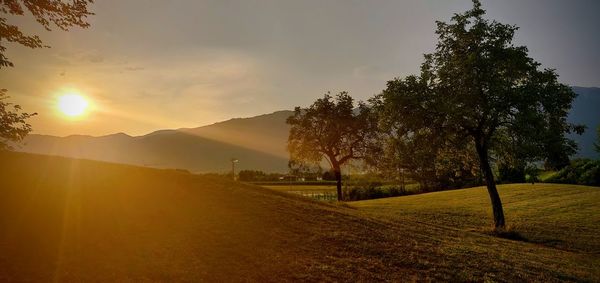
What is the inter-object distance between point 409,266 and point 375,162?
45870 millimetres

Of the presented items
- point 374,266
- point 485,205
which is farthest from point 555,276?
point 485,205

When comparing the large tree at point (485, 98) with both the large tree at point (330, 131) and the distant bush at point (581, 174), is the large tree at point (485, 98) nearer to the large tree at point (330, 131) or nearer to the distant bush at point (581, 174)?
the large tree at point (330, 131)

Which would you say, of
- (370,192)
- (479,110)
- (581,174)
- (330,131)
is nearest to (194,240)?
(479,110)

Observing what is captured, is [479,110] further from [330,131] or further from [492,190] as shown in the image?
[330,131]

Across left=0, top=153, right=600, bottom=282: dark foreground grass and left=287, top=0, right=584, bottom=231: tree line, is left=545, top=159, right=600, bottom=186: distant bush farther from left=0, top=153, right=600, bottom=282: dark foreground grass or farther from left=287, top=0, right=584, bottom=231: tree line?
left=0, top=153, right=600, bottom=282: dark foreground grass

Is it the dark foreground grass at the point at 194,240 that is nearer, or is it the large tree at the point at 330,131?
the dark foreground grass at the point at 194,240

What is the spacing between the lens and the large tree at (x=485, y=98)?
29.0m

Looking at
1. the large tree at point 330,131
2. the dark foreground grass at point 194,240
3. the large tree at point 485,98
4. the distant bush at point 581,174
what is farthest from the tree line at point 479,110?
the distant bush at point 581,174

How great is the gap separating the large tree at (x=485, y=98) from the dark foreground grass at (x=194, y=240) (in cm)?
937

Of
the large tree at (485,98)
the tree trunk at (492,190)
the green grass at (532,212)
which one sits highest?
the large tree at (485,98)

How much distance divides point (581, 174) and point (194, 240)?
61.8 meters

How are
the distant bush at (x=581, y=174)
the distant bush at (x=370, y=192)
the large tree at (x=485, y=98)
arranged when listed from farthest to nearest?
the distant bush at (x=370, y=192) < the distant bush at (x=581, y=174) < the large tree at (x=485, y=98)

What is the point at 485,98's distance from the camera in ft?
100

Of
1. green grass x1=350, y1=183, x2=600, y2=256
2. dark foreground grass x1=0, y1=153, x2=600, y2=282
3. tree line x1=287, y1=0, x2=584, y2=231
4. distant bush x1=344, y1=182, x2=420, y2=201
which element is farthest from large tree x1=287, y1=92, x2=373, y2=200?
dark foreground grass x1=0, y1=153, x2=600, y2=282
